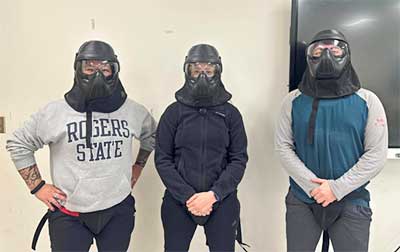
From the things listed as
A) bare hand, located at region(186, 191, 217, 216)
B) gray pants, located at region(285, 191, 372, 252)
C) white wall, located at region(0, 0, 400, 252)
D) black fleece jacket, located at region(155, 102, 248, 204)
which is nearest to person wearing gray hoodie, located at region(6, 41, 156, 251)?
black fleece jacket, located at region(155, 102, 248, 204)

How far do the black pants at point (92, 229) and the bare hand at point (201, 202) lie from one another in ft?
1.06

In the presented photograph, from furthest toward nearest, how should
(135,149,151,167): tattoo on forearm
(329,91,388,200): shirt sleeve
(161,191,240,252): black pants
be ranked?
1. (135,149,151,167): tattoo on forearm
2. (161,191,240,252): black pants
3. (329,91,388,200): shirt sleeve

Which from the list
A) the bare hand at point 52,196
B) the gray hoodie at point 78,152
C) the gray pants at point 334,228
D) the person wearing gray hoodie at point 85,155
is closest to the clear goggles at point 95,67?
the person wearing gray hoodie at point 85,155

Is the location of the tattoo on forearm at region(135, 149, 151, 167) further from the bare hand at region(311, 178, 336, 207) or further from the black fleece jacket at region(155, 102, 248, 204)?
the bare hand at region(311, 178, 336, 207)

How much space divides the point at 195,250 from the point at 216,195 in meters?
0.83

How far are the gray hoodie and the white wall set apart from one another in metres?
0.63

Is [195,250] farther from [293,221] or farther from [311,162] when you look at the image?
[311,162]

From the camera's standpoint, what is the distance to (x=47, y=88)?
2318mm

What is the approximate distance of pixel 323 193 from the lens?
5.49ft

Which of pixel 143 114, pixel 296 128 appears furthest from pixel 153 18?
pixel 296 128

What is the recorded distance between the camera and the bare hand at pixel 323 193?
167 cm

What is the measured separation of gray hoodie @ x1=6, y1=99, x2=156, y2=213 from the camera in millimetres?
1665

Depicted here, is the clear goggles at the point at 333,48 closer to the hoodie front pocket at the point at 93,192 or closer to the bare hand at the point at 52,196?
the hoodie front pocket at the point at 93,192

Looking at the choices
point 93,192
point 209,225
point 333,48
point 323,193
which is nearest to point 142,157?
point 93,192
